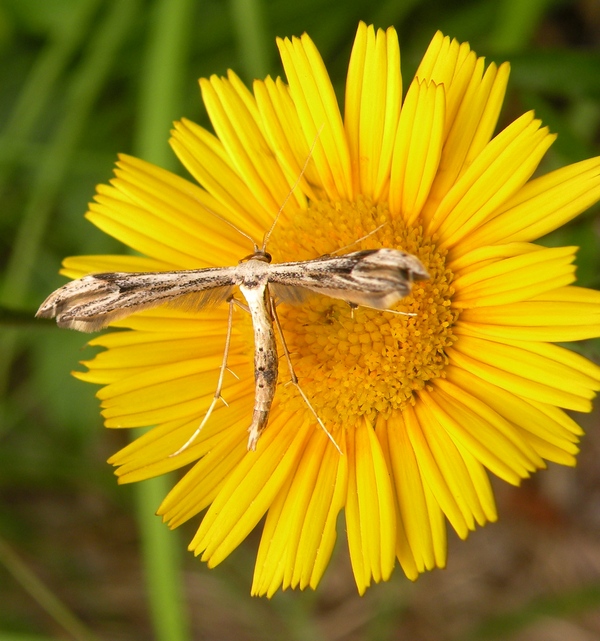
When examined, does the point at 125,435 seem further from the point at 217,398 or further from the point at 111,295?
the point at 111,295

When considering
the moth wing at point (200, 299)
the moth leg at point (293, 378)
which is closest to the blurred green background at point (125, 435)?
the moth wing at point (200, 299)

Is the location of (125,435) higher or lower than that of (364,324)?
lower

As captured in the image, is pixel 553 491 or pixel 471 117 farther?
pixel 553 491

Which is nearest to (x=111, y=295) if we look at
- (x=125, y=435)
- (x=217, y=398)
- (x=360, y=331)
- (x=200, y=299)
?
(x=200, y=299)

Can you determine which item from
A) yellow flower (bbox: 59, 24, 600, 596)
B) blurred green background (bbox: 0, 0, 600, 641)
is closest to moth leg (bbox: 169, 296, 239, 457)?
yellow flower (bbox: 59, 24, 600, 596)

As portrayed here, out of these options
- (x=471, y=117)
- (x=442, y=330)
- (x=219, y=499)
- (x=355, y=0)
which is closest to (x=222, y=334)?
(x=219, y=499)

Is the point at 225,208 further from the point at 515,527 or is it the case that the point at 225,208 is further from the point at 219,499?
the point at 515,527
